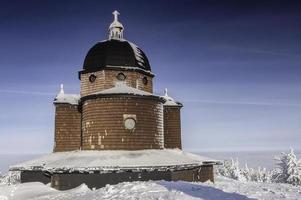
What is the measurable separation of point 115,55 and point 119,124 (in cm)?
663

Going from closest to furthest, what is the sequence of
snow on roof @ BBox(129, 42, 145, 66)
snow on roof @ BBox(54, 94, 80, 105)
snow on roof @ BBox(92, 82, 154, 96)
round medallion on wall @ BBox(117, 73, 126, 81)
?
snow on roof @ BBox(92, 82, 154, 96)
round medallion on wall @ BBox(117, 73, 126, 81)
snow on roof @ BBox(129, 42, 145, 66)
snow on roof @ BBox(54, 94, 80, 105)

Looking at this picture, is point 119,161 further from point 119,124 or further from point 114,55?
point 114,55

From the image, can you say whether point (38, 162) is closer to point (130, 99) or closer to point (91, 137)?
point (91, 137)

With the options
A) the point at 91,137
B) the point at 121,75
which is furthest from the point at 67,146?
the point at 121,75

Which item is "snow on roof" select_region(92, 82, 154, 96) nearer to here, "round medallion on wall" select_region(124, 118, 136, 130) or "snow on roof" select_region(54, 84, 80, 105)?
"round medallion on wall" select_region(124, 118, 136, 130)

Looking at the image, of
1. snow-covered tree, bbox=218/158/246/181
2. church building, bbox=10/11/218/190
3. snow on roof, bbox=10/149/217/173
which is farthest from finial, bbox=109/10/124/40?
snow-covered tree, bbox=218/158/246/181

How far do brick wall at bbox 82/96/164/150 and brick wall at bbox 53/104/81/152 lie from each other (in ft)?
12.8

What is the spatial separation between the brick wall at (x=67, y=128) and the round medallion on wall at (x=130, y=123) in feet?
22.0

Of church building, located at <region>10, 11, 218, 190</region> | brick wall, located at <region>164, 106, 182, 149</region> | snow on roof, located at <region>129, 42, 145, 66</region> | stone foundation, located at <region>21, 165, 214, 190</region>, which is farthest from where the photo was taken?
brick wall, located at <region>164, 106, 182, 149</region>

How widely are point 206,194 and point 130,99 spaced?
40.8ft

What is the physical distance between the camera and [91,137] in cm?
2723

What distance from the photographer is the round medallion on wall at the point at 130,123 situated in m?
26.8

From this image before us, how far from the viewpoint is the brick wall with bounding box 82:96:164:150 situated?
26562 mm

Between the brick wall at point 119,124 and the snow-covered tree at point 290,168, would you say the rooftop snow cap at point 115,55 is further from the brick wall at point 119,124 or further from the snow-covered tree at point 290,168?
the snow-covered tree at point 290,168
